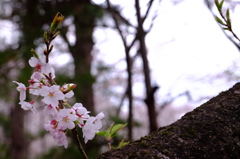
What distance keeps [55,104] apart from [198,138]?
30 centimetres

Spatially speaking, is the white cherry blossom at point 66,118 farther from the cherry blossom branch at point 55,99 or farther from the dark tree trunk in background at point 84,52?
the dark tree trunk in background at point 84,52

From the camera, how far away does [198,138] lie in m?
0.58

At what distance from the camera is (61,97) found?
56cm

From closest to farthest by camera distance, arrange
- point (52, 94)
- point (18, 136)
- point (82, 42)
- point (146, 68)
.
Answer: point (52, 94) → point (146, 68) → point (82, 42) → point (18, 136)

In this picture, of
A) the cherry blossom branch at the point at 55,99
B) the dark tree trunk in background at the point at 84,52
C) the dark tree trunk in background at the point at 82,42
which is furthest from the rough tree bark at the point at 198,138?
the dark tree trunk in background at the point at 84,52

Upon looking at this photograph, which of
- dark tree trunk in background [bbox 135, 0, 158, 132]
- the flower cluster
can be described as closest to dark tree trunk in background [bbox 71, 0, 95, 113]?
dark tree trunk in background [bbox 135, 0, 158, 132]

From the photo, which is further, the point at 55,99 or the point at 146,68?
the point at 146,68

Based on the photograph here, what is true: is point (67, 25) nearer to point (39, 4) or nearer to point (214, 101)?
point (39, 4)

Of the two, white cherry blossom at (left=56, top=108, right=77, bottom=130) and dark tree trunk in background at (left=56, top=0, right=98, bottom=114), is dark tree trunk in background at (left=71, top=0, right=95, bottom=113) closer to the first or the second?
dark tree trunk in background at (left=56, top=0, right=98, bottom=114)

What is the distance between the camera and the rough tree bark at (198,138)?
540mm

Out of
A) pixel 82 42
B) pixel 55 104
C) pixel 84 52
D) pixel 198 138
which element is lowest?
pixel 198 138

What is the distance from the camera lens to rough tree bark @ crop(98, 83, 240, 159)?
A: 1.77ft

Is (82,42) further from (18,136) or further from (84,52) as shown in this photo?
(18,136)

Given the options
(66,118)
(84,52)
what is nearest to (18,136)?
Result: (84,52)
